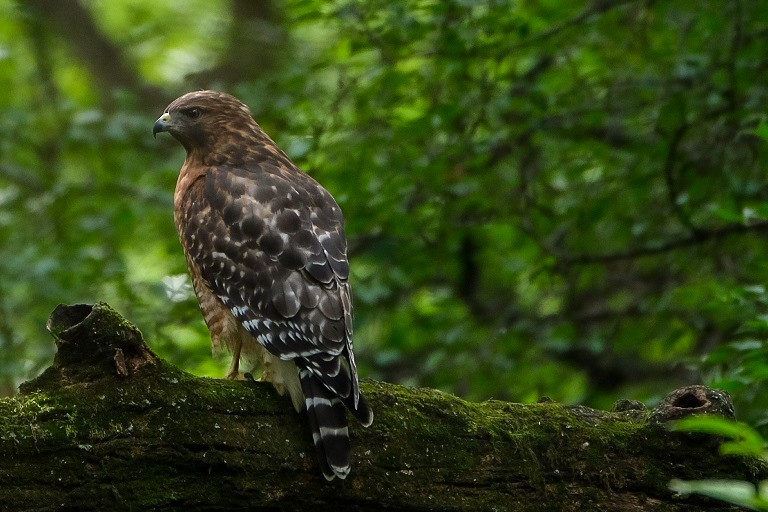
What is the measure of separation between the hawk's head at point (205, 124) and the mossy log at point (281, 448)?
6.44ft

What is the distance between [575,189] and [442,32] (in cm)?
145

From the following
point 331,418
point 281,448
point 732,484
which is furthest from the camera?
point 331,418

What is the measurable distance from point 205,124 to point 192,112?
0.10m

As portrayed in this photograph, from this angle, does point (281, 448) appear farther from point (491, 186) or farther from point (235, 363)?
point (491, 186)

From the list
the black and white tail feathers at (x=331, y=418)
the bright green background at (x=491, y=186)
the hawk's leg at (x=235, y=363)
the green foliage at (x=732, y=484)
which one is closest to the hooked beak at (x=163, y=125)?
the bright green background at (x=491, y=186)

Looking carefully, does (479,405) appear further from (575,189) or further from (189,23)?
(189,23)

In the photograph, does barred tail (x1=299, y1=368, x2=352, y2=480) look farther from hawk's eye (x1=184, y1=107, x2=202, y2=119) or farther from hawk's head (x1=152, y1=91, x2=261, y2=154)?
hawk's eye (x1=184, y1=107, x2=202, y2=119)

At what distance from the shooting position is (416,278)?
688 centimetres

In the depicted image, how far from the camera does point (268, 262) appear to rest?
164 inches

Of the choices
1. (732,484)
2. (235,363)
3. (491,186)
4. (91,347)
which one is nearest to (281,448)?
(91,347)

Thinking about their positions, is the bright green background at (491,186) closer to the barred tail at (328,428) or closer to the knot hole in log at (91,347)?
the barred tail at (328,428)

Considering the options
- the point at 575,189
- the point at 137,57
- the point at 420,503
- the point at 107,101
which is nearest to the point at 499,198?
the point at 575,189

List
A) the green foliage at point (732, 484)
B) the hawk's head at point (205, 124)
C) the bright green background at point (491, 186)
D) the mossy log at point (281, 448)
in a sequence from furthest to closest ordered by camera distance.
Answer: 1. the bright green background at point (491, 186)
2. the hawk's head at point (205, 124)
3. the mossy log at point (281, 448)
4. the green foliage at point (732, 484)

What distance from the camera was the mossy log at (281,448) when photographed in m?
2.85
